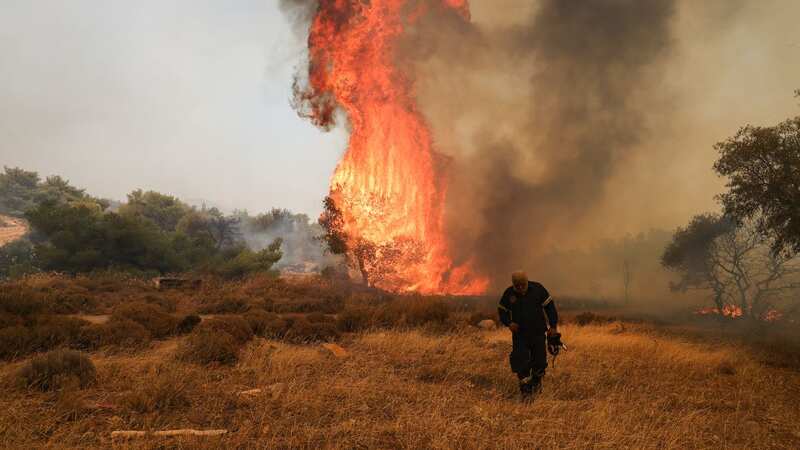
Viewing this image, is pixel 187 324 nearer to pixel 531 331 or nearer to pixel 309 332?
pixel 309 332

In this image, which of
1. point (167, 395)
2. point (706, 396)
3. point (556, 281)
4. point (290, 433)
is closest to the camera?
point (290, 433)

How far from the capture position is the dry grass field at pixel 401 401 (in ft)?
20.6

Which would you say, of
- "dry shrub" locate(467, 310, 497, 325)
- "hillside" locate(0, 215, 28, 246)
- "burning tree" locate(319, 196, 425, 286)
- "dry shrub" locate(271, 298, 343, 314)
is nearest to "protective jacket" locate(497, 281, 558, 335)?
"dry shrub" locate(467, 310, 497, 325)

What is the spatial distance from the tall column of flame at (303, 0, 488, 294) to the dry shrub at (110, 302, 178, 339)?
17.6m

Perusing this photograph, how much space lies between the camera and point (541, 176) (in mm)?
42000

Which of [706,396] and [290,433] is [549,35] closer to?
[706,396]

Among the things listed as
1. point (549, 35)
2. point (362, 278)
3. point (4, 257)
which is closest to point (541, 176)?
point (549, 35)

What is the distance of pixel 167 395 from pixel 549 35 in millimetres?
43300

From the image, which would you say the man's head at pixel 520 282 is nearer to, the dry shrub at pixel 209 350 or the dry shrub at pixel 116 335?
the dry shrub at pixel 209 350

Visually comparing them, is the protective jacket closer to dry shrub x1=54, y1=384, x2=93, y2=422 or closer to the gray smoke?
dry shrub x1=54, y1=384, x2=93, y2=422

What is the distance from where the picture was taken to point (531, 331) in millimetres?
8562

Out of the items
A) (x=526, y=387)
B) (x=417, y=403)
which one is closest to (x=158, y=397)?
(x=417, y=403)

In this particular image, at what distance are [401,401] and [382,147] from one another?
27.7m

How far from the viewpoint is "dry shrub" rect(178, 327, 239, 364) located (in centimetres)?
1067
